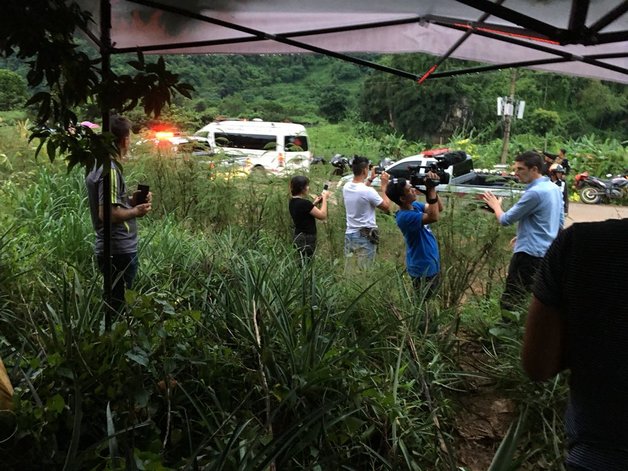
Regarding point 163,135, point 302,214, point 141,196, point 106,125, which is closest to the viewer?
point 106,125

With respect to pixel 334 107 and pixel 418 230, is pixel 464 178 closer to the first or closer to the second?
pixel 418 230

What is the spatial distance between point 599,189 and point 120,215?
676 inches

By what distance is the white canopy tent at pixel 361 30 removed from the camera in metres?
2.79

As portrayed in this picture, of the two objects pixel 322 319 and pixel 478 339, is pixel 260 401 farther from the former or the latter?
pixel 478 339

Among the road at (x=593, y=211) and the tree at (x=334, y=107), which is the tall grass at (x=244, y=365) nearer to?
the road at (x=593, y=211)

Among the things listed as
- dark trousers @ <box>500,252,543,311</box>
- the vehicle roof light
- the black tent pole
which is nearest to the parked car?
dark trousers @ <box>500,252,543,311</box>

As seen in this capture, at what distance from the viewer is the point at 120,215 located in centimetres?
344

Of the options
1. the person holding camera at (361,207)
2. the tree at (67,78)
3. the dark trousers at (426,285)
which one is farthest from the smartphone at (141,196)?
the person holding camera at (361,207)

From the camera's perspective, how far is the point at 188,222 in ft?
19.4

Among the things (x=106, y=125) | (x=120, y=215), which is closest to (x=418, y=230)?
(x=120, y=215)

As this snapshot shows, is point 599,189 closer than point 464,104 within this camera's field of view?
Yes

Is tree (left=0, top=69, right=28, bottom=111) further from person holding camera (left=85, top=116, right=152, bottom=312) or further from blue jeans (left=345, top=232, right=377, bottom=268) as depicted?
person holding camera (left=85, top=116, right=152, bottom=312)

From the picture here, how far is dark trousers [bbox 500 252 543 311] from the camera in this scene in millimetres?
3844

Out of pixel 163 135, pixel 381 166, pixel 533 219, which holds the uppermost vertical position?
pixel 163 135
